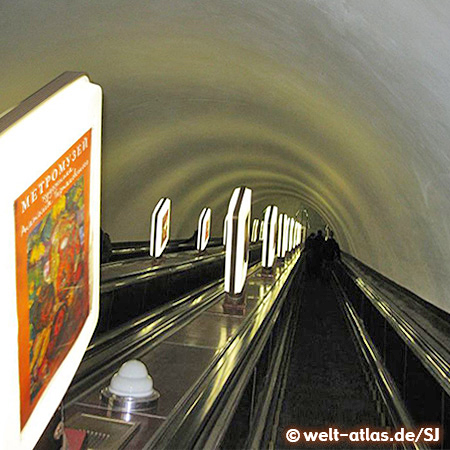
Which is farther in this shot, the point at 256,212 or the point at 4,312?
the point at 256,212

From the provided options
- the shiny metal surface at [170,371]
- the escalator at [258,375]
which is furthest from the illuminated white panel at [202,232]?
the shiny metal surface at [170,371]

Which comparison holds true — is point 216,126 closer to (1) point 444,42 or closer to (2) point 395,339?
(2) point 395,339

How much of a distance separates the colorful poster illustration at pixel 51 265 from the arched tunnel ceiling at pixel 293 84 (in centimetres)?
180

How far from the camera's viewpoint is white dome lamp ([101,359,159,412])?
3.32m

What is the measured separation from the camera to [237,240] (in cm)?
674

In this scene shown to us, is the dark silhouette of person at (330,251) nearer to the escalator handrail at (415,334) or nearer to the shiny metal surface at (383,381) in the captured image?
the shiny metal surface at (383,381)

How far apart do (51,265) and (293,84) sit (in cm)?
560

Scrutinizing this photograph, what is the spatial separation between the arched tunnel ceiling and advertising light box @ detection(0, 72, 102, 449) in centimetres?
176

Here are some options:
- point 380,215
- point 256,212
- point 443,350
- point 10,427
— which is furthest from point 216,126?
point 256,212

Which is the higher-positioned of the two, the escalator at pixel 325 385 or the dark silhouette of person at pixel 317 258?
the dark silhouette of person at pixel 317 258

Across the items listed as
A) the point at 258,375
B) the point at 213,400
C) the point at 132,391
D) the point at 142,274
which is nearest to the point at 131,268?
the point at 142,274

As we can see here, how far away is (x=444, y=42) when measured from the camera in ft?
9.87

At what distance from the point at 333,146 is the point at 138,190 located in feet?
23.0

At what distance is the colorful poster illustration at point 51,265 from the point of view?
1.42 metres
